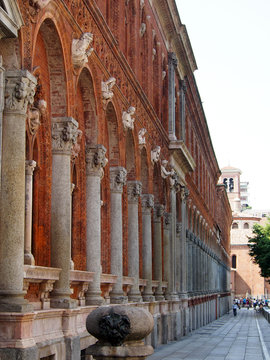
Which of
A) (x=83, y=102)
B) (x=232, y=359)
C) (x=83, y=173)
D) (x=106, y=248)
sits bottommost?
(x=232, y=359)

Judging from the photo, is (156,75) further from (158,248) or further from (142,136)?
(158,248)

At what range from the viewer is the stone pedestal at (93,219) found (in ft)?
55.6

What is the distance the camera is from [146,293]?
81.3ft

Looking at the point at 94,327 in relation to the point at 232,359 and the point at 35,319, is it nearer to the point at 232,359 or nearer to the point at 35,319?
the point at 35,319

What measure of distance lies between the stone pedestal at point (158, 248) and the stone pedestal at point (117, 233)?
7461 millimetres

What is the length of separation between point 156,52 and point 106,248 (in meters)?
11.5

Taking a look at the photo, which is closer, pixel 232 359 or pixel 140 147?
pixel 232 359

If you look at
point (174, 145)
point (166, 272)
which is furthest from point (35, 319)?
point (174, 145)

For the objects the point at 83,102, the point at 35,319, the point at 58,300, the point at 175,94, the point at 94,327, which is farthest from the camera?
the point at 175,94

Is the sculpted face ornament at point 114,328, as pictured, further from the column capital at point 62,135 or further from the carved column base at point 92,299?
the carved column base at point 92,299

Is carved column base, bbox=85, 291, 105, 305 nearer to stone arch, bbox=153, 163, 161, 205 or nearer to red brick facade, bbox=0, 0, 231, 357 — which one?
red brick facade, bbox=0, 0, 231, 357

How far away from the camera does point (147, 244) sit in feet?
83.3

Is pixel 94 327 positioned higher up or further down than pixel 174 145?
further down

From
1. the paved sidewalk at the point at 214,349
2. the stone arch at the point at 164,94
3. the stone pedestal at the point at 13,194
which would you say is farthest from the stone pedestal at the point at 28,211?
the stone arch at the point at 164,94
